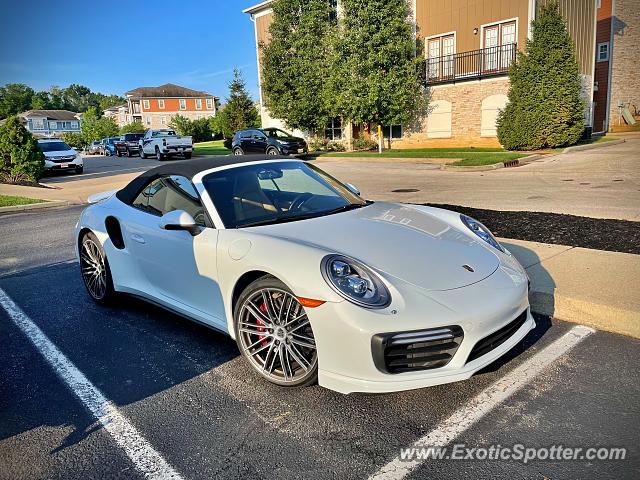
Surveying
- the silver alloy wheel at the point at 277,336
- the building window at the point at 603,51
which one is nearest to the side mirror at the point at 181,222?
the silver alloy wheel at the point at 277,336

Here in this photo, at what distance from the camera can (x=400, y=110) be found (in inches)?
1023

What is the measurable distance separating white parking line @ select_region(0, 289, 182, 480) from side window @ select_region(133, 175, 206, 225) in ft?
4.42

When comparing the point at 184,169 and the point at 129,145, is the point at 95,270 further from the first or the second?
the point at 129,145

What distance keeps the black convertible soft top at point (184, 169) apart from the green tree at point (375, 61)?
69.8ft

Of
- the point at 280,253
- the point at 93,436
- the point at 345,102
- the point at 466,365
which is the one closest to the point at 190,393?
the point at 93,436

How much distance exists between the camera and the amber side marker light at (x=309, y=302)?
290 cm

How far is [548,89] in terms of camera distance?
2072 centimetres

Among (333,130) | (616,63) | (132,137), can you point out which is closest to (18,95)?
(132,137)

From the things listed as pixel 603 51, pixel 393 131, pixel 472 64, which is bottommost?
pixel 393 131

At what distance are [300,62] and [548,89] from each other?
556 inches

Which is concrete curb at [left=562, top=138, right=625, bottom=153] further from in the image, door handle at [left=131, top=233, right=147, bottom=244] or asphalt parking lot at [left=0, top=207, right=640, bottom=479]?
door handle at [left=131, top=233, right=147, bottom=244]

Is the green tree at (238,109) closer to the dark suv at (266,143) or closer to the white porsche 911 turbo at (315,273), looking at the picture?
the dark suv at (266,143)

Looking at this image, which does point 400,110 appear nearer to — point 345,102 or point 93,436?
point 345,102

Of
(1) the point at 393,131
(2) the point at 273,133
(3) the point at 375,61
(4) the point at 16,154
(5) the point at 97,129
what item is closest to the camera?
(4) the point at 16,154
